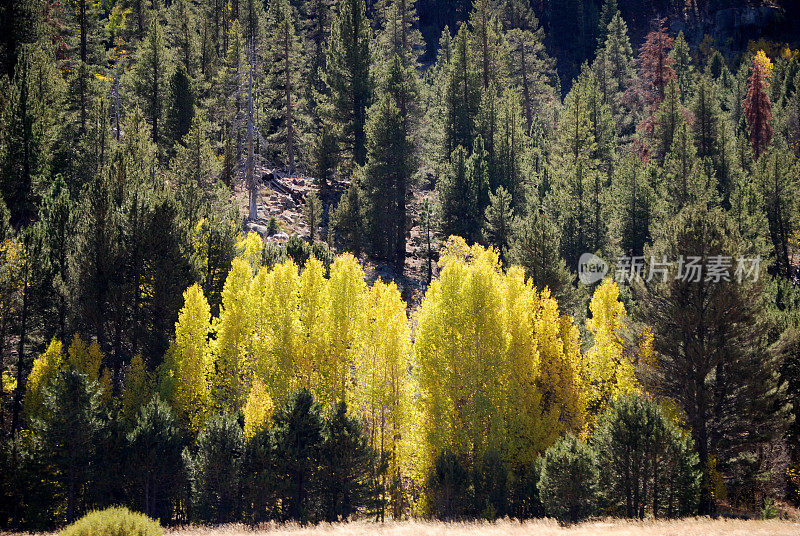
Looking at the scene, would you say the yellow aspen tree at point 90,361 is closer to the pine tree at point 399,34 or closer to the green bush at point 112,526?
the green bush at point 112,526

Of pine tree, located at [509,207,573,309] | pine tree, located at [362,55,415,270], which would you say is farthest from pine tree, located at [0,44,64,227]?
pine tree, located at [509,207,573,309]

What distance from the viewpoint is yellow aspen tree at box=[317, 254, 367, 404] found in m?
34.3

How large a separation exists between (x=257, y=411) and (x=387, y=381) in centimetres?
712

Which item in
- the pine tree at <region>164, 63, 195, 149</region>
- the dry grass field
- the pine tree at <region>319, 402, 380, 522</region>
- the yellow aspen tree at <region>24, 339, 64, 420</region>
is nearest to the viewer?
the dry grass field

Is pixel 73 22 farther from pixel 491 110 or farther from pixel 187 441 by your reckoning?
pixel 187 441

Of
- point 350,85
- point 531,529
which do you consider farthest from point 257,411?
point 350,85

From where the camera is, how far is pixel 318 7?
250 feet

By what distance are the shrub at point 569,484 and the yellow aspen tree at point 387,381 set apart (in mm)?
8687

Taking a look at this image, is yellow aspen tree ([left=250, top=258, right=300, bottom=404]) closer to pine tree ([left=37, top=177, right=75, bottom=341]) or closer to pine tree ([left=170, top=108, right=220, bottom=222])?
pine tree ([left=37, top=177, right=75, bottom=341])

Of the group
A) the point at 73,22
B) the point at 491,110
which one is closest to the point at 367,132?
the point at 491,110

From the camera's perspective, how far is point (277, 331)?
3400cm

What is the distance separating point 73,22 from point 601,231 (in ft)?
160

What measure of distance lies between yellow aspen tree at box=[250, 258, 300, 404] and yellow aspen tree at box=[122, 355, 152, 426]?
5.40 meters

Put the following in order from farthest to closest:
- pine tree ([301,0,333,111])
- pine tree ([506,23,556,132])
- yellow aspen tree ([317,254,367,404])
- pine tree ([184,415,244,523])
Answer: pine tree ([506,23,556,132]), pine tree ([301,0,333,111]), yellow aspen tree ([317,254,367,404]), pine tree ([184,415,244,523])
